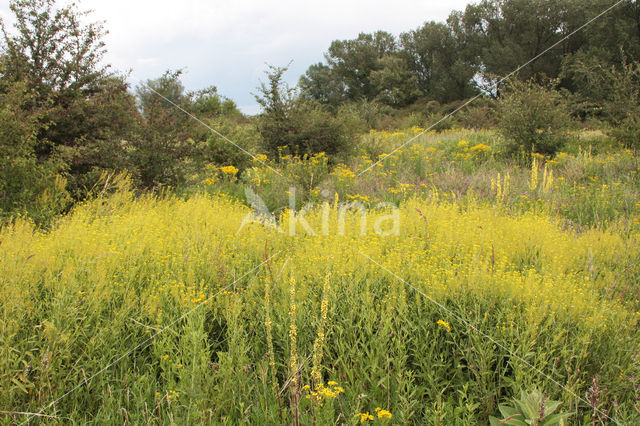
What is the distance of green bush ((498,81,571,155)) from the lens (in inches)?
350

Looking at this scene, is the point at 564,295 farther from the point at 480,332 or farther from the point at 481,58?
the point at 481,58

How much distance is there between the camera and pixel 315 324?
2.38 metres

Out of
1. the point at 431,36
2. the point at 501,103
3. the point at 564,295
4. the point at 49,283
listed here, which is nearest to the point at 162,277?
the point at 49,283

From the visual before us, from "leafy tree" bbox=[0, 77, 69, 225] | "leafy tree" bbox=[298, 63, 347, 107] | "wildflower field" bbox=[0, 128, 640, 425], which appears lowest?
"wildflower field" bbox=[0, 128, 640, 425]

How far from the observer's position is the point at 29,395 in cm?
195

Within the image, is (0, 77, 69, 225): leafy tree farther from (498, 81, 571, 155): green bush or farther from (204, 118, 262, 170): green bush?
(498, 81, 571, 155): green bush

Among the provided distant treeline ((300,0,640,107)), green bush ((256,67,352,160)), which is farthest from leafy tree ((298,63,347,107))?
green bush ((256,67,352,160))

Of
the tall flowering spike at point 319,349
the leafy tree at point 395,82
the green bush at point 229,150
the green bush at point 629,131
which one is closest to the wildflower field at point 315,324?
the tall flowering spike at point 319,349

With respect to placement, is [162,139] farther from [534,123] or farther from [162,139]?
[534,123]

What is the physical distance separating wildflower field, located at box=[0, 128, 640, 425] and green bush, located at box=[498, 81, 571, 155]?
542 cm

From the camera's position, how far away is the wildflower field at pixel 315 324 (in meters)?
1.90

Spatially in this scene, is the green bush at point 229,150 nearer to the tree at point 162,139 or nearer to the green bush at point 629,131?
the tree at point 162,139

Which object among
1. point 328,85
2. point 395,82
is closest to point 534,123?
point 328,85

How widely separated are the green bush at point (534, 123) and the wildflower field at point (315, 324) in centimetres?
542
